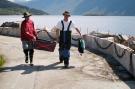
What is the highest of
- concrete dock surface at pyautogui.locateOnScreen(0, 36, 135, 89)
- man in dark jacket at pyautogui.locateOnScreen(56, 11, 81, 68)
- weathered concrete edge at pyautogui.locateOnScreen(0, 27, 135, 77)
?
man in dark jacket at pyautogui.locateOnScreen(56, 11, 81, 68)

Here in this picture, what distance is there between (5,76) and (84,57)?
17.1 ft

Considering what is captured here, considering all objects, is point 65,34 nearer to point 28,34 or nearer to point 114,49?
point 28,34

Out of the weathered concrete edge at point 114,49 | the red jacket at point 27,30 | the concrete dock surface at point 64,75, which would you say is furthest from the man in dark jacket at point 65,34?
the weathered concrete edge at point 114,49

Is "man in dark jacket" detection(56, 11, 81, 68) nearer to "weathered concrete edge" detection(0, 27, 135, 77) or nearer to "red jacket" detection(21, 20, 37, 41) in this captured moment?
"red jacket" detection(21, 20, 37, 41)

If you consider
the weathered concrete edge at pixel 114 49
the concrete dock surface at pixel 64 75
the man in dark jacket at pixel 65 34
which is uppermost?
the man in dark jacket at pixel 65 34

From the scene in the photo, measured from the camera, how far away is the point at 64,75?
11.6 meters

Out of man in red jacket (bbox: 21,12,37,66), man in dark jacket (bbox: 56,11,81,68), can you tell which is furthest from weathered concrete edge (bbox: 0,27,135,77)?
man in red jacket (bbox: 21,12,37,66)

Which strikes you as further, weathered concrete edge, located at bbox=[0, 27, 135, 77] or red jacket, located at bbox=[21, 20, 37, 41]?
red jacket, located at bbox=[21, 20, 37, 41]

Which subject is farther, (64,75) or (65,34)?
(65,34)

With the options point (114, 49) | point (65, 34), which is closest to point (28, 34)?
point (65, 34)

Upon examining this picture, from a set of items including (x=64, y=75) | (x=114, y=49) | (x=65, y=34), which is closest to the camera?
(x=64, y=75)

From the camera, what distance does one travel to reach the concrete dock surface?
33.8 feet

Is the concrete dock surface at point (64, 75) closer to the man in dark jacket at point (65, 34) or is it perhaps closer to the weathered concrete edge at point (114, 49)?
the weathered concrete edge at point (114, 49)

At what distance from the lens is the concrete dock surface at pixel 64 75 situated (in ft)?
33.8
